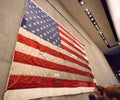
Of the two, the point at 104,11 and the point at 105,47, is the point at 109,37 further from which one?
the point at 104,11

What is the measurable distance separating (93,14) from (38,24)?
3.90 meters

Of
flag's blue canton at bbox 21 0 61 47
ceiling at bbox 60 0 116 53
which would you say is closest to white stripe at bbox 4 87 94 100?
flag's blue canton at bbox 21 0 61 47

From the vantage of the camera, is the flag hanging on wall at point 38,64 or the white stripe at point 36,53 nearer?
the flag hanging on wall at point 38,64

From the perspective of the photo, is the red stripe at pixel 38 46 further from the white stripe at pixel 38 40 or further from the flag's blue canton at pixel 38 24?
the flag's blue canton at pixel 38 24

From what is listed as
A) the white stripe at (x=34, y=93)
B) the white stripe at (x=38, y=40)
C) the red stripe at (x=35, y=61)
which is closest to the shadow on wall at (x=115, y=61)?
the white stripe at (x=38, y=40)

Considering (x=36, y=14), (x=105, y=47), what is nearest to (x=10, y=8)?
(x=36, y=14)

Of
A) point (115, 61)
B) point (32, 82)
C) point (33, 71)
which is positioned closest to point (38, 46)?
point (33, 71)

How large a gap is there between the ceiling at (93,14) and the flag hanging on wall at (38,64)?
8.16ft

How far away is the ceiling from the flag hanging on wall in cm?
249

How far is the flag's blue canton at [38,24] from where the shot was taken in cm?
205

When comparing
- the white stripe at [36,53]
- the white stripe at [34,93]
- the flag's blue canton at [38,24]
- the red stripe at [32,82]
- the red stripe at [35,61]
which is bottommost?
the white stripe at [34,93]

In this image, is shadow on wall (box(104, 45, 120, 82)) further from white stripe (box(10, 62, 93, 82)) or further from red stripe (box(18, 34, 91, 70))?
white stripe (box(10, 62, 93, 82))

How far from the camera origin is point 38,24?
2330 mm

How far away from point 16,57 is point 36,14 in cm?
118
